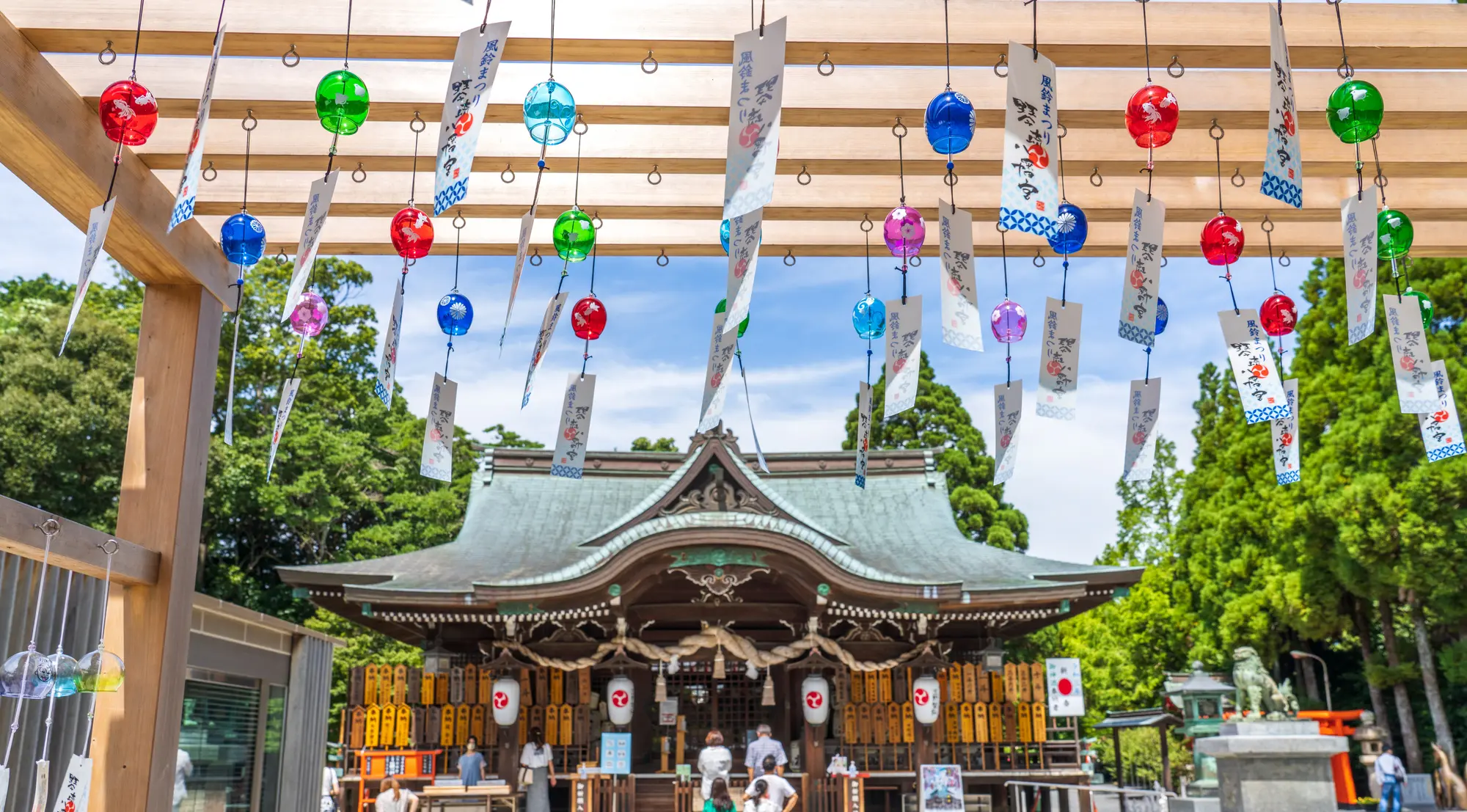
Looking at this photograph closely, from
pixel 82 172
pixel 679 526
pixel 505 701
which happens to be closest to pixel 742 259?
pixel 82 172

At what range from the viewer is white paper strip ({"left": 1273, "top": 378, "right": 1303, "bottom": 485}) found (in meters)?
5.13

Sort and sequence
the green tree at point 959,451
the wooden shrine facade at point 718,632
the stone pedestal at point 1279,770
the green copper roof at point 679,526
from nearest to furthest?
the stone pedestal at point 1279,770 < the wooden shrine facade at point 718,632 < the green copper roof at point 679,526 < the green tree at point 959,451

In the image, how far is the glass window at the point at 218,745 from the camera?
5.73 meters

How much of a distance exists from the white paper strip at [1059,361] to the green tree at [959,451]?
2430cm

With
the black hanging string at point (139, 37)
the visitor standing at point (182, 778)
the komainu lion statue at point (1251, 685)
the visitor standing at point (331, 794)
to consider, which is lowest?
the visitor standing at point (331, 794)

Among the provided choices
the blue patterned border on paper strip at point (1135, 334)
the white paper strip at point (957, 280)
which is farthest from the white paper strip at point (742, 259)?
the blue patterned border on paper strip at point (1135, 334)

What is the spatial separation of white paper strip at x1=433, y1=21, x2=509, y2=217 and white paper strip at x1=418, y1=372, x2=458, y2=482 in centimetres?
206

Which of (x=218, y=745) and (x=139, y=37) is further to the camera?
(x=218, y=745)

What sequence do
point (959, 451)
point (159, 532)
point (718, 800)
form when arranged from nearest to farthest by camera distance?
point (159, 532) < point (718, 800) < point (959, 451)

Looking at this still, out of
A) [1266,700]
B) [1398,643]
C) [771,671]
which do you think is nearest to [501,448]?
[771,671]

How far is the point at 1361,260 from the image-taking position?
3971mm

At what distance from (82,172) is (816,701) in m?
11.6

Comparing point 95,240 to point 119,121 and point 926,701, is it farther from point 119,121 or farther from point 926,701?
point 926,701

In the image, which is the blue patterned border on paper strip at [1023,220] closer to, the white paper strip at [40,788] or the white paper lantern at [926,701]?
the white paper strip at [40,788]
